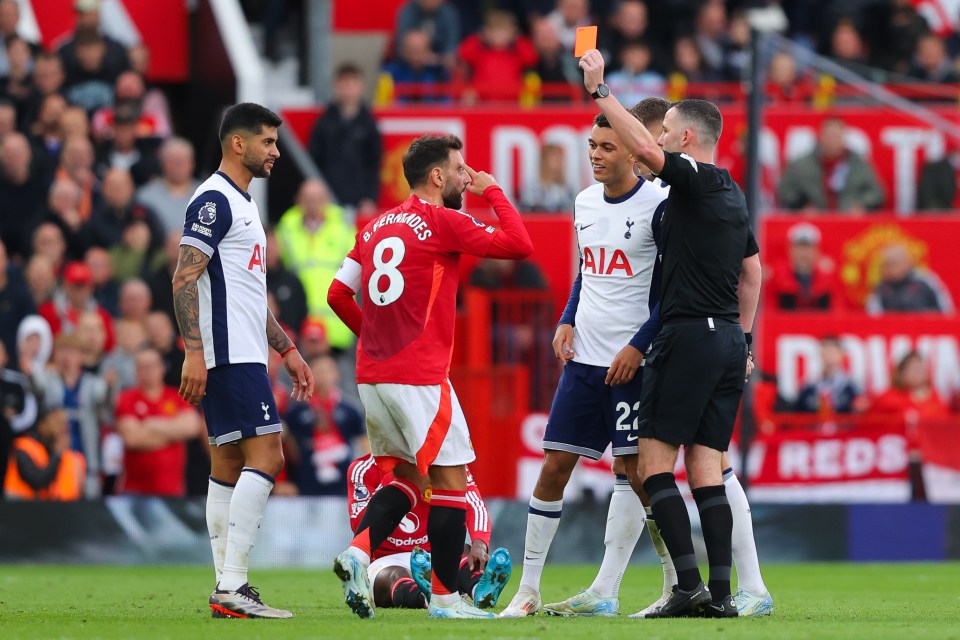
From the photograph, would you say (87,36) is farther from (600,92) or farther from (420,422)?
(600,92)

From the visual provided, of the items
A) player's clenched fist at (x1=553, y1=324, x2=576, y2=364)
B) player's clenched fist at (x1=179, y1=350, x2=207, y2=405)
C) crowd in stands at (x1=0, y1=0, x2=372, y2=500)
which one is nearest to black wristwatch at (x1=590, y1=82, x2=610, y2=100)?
player's clenched fist at (x1=553, y1=324, x2=576, y2=364)

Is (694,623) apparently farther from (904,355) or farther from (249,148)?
(904,355)

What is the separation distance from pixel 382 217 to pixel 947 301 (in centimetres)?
1175

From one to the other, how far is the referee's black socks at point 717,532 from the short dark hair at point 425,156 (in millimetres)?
1952

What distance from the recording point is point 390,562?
8984 mm

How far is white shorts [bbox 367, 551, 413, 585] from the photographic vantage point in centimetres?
892

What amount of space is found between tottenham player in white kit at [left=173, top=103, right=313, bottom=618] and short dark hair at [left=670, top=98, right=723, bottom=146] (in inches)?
80.1

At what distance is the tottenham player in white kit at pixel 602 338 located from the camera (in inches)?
325

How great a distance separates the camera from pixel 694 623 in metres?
7.38

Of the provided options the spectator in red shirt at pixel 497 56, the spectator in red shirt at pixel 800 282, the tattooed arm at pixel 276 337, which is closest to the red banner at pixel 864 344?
the spectator in red shirt at pixel 800 282

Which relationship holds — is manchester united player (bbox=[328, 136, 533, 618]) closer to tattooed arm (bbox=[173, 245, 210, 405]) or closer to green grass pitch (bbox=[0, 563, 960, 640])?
green grass pitch (bbox=[0, 563, 960, 640])

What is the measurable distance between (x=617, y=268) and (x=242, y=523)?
2.18m

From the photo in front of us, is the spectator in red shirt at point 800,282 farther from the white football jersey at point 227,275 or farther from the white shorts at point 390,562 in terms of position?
the white football jersey at point 227,275

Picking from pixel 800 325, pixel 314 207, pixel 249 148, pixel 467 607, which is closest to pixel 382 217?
pixel 249 148
